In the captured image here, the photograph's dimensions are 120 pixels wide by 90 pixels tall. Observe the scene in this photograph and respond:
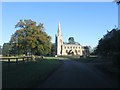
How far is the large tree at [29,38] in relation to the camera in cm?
6798

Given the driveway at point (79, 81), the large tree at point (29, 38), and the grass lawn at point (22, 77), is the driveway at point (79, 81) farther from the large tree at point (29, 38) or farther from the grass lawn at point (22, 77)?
the large tree at point (29, 38)

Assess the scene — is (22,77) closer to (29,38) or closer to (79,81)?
(79,81)

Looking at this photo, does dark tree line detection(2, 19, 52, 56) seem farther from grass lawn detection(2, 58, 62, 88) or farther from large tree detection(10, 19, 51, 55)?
grass lawn detection(2, 58, 62, 88)

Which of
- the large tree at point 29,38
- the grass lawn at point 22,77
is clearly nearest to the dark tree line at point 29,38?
the large tree at point 29,38

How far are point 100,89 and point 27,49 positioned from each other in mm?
57295

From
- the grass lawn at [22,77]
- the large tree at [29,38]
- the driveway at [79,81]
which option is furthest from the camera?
the large tree at [29,38]

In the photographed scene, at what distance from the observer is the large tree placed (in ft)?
223

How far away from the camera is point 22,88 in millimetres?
13438

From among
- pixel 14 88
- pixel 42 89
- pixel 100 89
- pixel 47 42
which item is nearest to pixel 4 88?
pixel 14 88

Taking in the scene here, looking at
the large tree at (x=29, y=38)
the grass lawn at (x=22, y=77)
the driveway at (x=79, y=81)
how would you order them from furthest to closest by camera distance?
the large tree at (x=29, y=38) < the driveway at (x=79, y=81) < the grass lawn at (x=22, y=77)

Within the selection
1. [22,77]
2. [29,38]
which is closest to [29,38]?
[29,38]

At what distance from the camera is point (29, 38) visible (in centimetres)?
6694

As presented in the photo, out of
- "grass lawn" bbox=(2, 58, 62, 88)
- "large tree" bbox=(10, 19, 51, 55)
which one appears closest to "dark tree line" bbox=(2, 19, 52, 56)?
"large tree" bbox=(10, 19, 51, 55)

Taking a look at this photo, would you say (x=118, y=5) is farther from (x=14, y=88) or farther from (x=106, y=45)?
(x=14, y=88)
